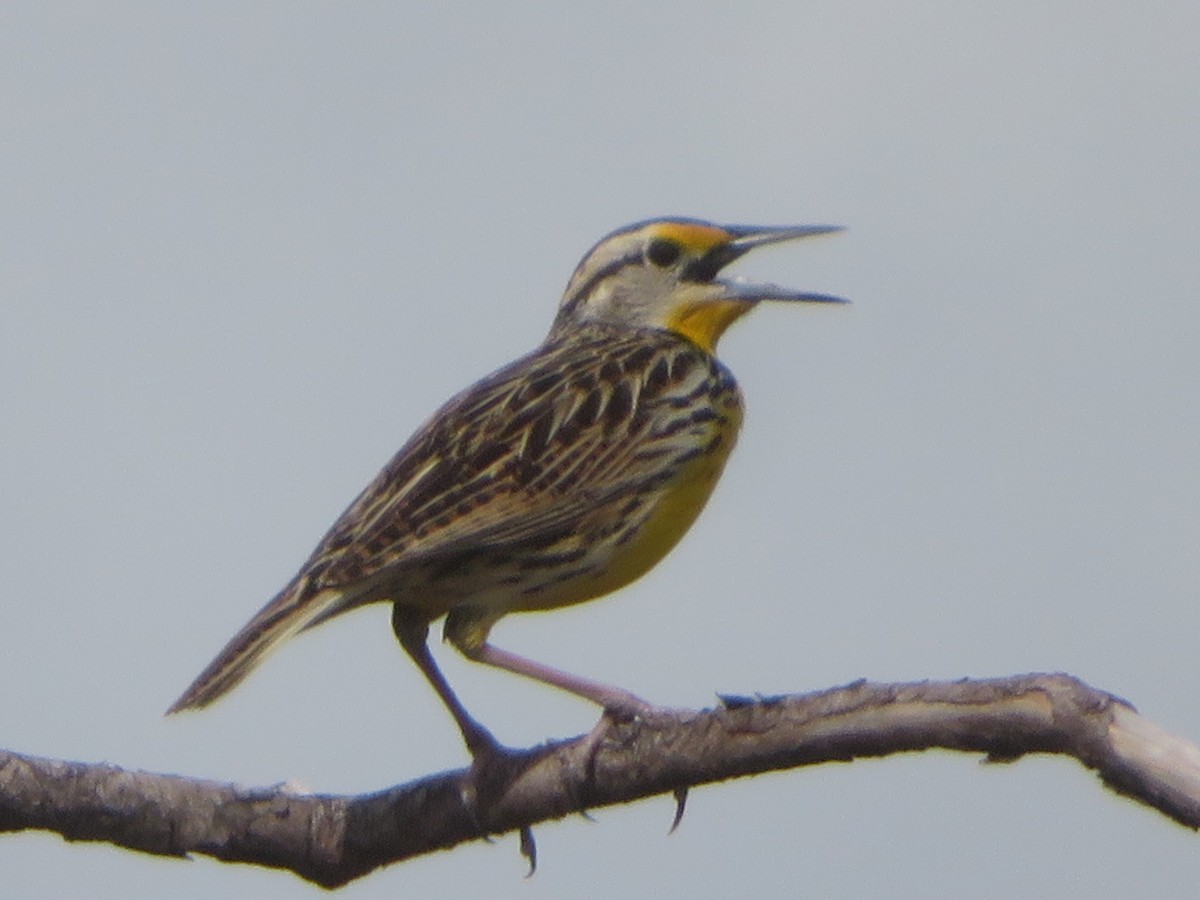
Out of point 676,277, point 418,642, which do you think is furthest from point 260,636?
point 676,277

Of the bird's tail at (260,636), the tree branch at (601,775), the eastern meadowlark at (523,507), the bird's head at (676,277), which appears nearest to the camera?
the tree branch at (601,775)

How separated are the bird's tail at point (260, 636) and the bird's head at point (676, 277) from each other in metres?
1.99

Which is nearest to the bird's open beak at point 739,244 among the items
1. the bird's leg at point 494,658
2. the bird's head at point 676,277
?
the bird's head at point 676,277

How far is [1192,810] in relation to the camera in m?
3.80

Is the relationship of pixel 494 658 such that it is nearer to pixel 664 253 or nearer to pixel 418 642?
pixel 418 642

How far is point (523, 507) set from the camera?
5.80 m

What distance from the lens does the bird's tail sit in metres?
5.26

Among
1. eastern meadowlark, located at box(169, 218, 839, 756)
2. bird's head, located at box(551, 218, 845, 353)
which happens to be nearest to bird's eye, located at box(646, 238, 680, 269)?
bird's head, located at box(551, 218, 845, 353)

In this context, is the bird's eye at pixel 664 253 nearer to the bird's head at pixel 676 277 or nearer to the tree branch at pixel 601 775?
the bird's head at pixel 676 277

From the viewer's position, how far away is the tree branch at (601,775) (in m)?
4.04

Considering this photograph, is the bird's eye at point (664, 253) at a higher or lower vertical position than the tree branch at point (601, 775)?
higher

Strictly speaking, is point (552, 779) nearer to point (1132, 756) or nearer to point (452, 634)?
point (452, 634)

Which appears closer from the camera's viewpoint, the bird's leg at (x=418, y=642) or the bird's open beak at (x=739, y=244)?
the bird's leg at (x=418, y=642)

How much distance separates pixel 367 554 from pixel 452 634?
19.6 inches
